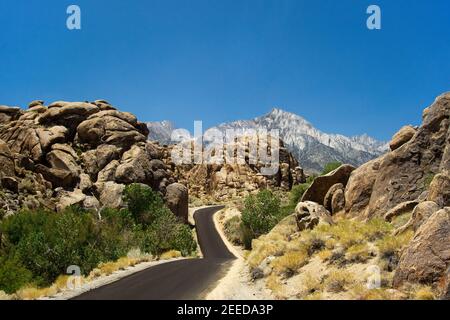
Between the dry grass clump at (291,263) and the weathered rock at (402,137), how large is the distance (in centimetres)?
1390

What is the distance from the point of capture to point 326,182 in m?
36.5

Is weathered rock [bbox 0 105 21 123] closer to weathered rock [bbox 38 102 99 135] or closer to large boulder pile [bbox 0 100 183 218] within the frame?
large boulder pile [bbox 0 100 183 218]

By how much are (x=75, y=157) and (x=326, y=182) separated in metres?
43.1

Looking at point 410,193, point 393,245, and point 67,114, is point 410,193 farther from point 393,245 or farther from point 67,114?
point 67,114

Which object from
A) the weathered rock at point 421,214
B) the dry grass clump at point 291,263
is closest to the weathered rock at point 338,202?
the dry grass clump at point 291,263

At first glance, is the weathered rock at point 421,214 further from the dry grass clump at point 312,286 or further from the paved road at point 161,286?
the paved road at point 161,286

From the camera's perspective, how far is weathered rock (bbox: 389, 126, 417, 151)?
29.3 m

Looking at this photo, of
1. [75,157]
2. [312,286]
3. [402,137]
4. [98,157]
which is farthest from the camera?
[98,157]

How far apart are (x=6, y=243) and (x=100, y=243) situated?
8.74 meters

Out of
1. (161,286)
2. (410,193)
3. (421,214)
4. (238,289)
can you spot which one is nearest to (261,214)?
(410,193)

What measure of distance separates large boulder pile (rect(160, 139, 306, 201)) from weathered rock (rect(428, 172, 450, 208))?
87.2 metres

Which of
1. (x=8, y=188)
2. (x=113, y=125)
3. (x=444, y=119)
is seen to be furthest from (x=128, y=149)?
(x=444, y=119)

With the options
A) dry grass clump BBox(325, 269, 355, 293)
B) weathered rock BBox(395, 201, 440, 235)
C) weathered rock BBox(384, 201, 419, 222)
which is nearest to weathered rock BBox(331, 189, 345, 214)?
weathered rock BBox(384, 201, 419, 222)
